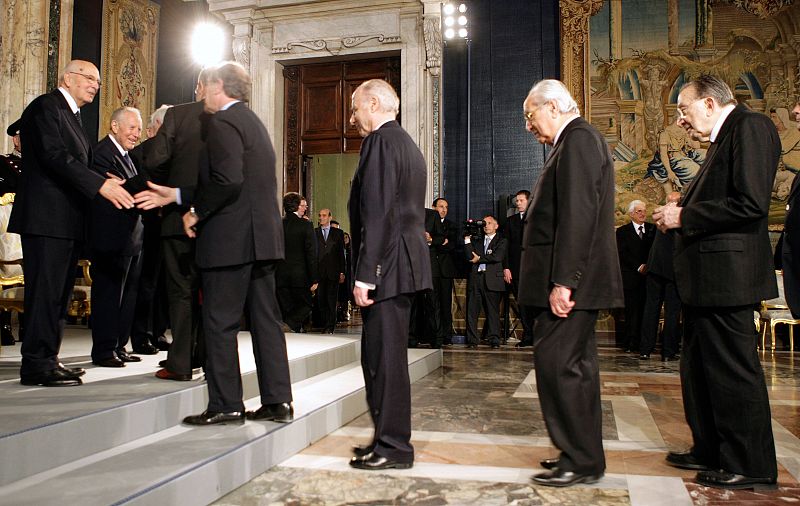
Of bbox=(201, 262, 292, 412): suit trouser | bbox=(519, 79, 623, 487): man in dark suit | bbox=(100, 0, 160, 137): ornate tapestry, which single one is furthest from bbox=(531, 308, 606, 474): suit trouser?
bbox=(100, 0, 160, 137): ornate tapestry

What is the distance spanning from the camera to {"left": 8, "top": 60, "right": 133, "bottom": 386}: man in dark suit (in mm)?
3227

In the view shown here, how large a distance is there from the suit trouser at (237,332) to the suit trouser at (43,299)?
858 millimetres

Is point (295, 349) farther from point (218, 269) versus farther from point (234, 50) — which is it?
point (234, 50)

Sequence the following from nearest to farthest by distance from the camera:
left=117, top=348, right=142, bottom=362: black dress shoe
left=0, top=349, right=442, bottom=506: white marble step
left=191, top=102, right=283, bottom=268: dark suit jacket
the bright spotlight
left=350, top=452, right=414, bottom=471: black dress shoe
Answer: left=0, top=349, right=442, bottom=506: white marble step → left=350, top=452, right=414, bottom=471: black dress shoe → left=191, top=102, right=283, bottom=268: dark suit jacket → left=117, top=348, right=142, bottom=362: black dress shoe → the bright spotlight

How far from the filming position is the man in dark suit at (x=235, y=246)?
2900mm

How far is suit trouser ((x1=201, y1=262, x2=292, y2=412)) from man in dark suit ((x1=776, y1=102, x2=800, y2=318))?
2.63 metres

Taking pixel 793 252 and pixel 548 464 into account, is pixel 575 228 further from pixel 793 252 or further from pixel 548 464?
pixel 793 252

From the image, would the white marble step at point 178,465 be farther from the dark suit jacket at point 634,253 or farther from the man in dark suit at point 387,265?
the dark suit jacket at point 634,253

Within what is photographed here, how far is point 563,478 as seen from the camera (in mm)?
2557

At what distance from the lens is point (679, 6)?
8820mm

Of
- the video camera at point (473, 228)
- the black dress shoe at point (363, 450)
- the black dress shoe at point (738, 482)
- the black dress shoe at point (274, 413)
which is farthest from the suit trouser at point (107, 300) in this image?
the video camera at point (473, 228)

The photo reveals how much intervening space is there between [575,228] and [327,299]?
596 centimetres

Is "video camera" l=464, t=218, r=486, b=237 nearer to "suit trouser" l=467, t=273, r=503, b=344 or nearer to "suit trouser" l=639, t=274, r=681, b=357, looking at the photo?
"suit trouser" l=467, t=273, r=503, b=344

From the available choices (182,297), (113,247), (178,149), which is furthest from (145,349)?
(178,149)
